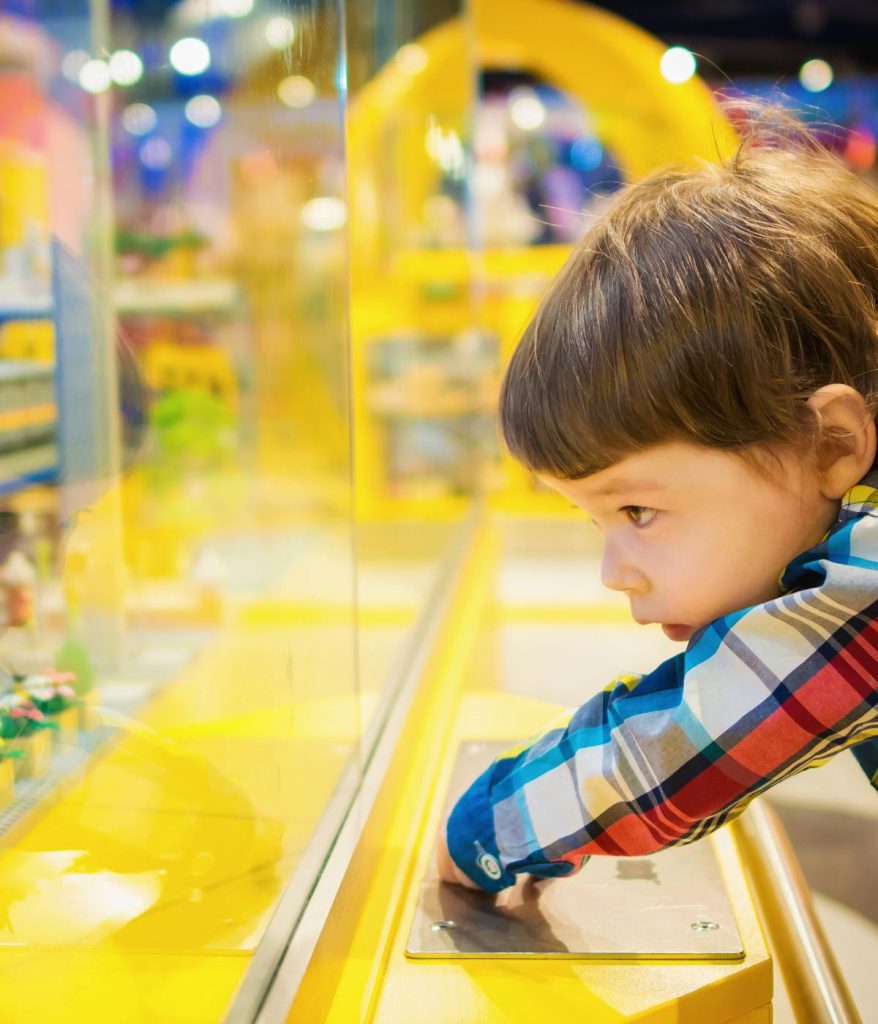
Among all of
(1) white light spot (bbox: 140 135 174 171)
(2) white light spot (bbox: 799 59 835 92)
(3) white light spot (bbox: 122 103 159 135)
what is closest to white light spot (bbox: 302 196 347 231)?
(3) white light spot (bbox: 122 103 159 135)

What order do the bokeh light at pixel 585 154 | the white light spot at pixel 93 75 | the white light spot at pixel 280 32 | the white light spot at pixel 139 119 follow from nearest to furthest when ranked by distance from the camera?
the white light spot at pixel 280 32, the white light spot at pixel 93 75, the white light spot at pixel 139 119, the bokeh light at pixel 585 154

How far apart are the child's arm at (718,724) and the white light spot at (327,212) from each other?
541 mm

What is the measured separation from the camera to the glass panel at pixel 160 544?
579 millimetres

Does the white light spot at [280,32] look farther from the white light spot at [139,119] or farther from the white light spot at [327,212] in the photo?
the white light spot at [139,119]

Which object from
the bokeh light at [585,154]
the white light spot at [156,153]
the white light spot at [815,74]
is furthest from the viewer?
the white light spot at [815,74]

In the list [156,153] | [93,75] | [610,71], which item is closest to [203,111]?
[156,153]

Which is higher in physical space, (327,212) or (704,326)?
(327,212)

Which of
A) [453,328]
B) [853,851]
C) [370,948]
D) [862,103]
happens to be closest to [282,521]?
[453,328]

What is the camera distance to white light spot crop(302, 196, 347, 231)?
1.04 meters

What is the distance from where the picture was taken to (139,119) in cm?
299

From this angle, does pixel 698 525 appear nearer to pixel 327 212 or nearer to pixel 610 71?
pixel 327 212

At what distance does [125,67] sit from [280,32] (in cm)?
201

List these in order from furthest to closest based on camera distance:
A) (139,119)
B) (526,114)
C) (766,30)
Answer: (766,30) < (526,114) < (139,119)

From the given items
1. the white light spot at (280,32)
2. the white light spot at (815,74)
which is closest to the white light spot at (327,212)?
the white light spot at (280,32)
